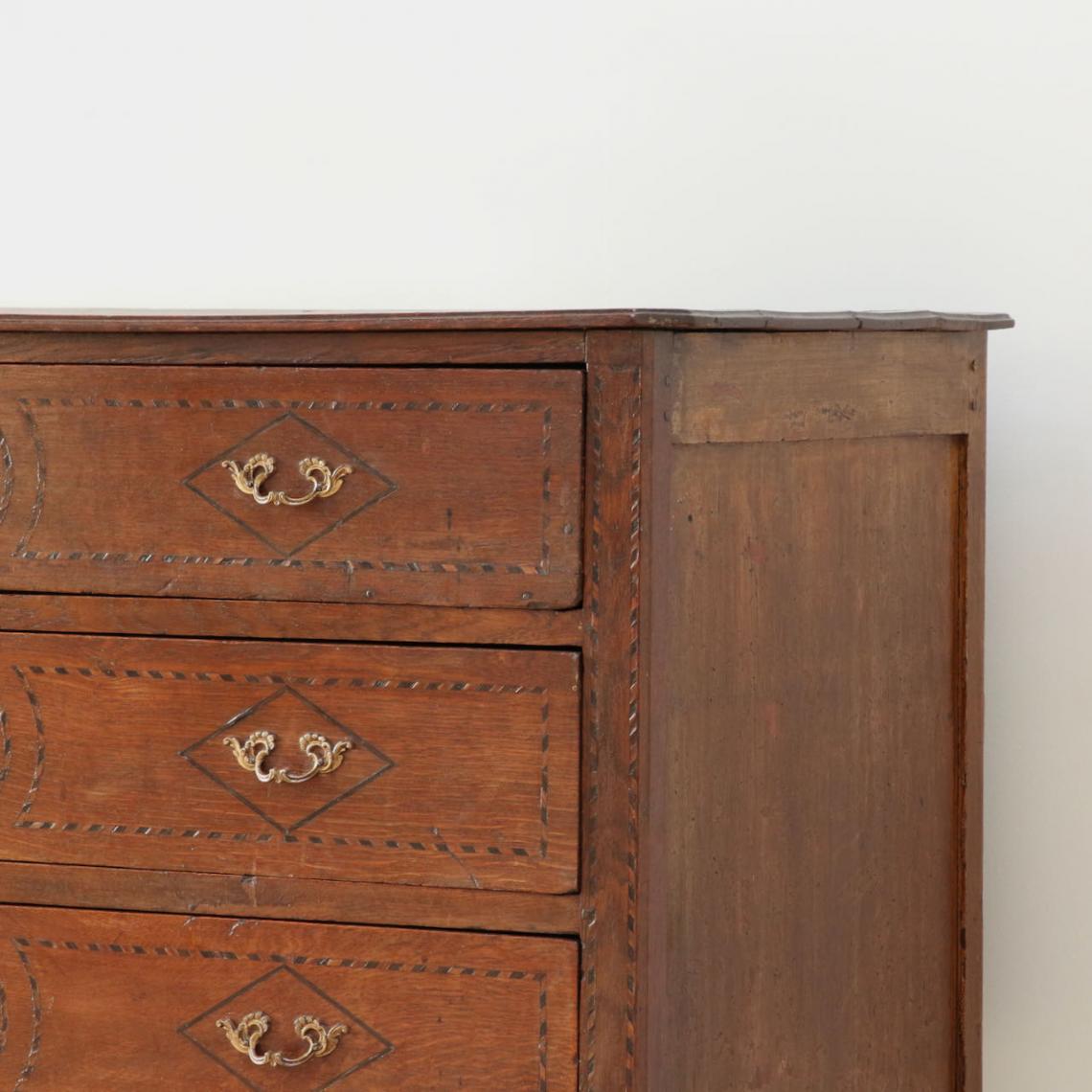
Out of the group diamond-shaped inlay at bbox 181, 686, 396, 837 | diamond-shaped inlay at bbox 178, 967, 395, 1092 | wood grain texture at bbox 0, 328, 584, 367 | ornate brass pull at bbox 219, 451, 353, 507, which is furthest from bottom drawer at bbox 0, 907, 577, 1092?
wood grain texture at bbox 0, 328, 584, 367

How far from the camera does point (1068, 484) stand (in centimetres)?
198

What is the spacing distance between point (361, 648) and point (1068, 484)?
3.16ft

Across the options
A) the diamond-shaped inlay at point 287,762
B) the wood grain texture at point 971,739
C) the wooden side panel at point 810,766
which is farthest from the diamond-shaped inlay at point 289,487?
the wood grain texture at point 971,739

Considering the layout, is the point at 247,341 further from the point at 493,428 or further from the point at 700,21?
the point at 700,21

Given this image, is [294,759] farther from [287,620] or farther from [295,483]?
[295,483]

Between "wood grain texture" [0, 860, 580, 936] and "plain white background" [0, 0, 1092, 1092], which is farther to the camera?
"plain white background" [0, 0, 1092, 1092]

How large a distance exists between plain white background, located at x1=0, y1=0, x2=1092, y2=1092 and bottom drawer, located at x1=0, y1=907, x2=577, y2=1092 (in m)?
0.83

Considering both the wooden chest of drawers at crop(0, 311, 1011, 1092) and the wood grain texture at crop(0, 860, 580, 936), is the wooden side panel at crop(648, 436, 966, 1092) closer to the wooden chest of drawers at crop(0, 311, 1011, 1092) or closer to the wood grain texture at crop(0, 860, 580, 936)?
the wooden chest of drawers at crop(0, 311, 1011, 1092)

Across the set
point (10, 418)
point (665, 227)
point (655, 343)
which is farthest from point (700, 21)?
point (10, 418)

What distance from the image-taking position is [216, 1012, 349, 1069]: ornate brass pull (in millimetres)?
1439

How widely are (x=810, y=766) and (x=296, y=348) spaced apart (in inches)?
23.8

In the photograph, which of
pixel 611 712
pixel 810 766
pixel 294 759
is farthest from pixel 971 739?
pixel 294 759

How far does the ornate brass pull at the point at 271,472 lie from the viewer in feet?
4.60

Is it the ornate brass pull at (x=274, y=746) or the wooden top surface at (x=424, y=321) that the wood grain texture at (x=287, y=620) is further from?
the wooden top surface at (x=424, y=321)
